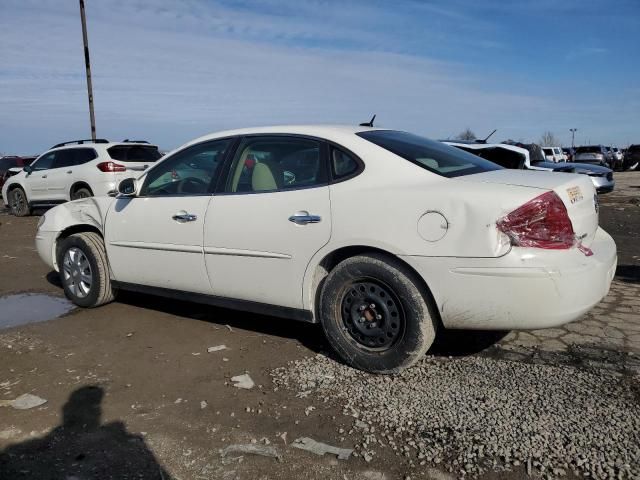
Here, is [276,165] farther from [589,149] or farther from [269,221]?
[589,149]

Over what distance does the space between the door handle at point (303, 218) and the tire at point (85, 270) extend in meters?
2.27

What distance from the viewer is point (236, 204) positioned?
4.00 m

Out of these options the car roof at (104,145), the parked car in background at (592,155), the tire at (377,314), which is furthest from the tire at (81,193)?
the parked car in background at (592,155)

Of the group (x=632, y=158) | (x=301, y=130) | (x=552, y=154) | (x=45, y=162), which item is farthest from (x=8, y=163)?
(x=632, y=158)

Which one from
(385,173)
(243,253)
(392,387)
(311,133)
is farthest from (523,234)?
(243,253)

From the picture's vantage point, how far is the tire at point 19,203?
13.8m

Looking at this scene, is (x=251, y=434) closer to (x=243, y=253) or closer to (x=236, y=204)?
(x=243, y=253)

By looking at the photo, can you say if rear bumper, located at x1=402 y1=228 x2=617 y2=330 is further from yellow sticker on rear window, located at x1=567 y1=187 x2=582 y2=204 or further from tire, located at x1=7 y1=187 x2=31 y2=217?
tire, located at x1=7 y1=187 x2=31 y2=217

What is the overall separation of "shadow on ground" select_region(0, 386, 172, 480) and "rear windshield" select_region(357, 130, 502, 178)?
7.56 feet

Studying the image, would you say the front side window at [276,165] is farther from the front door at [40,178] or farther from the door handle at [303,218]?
the front door at [40,178]

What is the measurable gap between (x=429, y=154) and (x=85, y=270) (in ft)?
11.0

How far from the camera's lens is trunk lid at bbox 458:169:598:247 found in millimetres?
3211

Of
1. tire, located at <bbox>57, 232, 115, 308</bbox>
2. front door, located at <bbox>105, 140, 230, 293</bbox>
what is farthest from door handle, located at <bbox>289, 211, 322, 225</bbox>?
tire, located at <bbox>57, 232, 115, 308</bbox>

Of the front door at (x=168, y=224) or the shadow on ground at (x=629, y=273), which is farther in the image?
the shadow on ground at (x=629, y=273)
